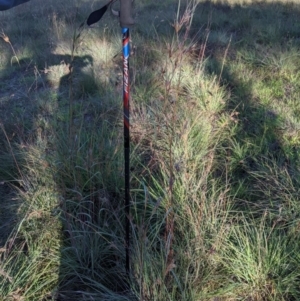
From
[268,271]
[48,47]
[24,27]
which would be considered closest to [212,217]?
[268,271]

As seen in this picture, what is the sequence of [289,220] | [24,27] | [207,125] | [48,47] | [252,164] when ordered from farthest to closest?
[24,27] < [48,47] < [207,125] < [252,164] < [289,220]

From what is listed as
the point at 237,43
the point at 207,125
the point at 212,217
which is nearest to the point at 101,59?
the point at 237,43

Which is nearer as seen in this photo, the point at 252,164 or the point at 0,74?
the point at 252,164

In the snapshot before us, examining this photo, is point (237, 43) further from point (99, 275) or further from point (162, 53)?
point (99, 275)

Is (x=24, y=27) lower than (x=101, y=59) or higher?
lower

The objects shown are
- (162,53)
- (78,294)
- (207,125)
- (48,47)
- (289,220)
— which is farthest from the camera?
(48,47)

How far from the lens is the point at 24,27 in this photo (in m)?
8.05

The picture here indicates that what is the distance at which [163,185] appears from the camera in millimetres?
2461

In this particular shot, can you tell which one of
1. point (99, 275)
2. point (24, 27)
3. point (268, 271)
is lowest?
point (24, 27)

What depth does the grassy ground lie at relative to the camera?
1.95m

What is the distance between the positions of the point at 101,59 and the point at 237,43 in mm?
2121

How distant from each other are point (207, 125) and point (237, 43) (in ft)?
10.2

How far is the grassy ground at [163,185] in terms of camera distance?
1.95 meters

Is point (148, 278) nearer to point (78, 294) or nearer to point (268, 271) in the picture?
point (78, 294)
